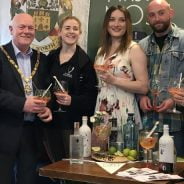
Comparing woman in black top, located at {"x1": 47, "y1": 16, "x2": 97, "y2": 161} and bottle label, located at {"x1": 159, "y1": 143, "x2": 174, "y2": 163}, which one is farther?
woman in black top, located at {"x1": 47, "y1": 16, "x2": 97, "y2": 161}

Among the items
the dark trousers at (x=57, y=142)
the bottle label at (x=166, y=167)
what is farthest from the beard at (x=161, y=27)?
the bottle label at (x=166, y=167)

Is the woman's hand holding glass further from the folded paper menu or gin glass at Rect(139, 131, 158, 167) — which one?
the folded paper menu

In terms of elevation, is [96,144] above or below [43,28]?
below

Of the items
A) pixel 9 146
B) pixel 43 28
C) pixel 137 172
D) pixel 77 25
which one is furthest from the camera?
pixel 43 28

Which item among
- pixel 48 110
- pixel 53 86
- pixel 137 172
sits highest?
pixel 53 86

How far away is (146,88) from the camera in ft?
8.52

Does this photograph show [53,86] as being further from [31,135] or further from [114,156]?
[114,156]

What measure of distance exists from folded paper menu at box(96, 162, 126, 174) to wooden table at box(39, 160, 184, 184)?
0.03 m

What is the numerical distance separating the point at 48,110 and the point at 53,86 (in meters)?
0.22

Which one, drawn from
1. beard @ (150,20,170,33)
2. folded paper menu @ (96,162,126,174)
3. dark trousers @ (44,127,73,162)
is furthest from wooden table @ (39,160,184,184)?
beard @ (150,20,170,33)

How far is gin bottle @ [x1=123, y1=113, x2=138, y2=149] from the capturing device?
238cm

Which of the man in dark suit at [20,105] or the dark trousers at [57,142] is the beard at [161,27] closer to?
the man in dark suit at [20,105]

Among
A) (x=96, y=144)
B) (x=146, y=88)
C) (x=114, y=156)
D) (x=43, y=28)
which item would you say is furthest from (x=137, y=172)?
(x=43, y=28)

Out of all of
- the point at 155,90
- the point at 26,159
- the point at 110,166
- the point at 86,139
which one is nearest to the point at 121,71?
the point at 155,90
